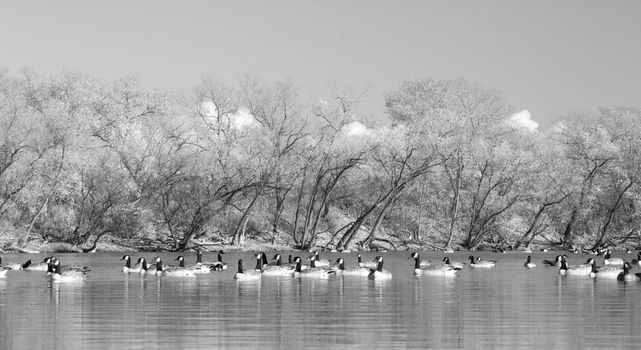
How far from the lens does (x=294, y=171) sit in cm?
8056

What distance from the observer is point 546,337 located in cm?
2373

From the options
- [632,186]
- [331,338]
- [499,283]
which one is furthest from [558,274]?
[632,186]

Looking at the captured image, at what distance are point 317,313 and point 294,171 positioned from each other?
51611 mm

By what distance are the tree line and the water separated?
27266 millimetres

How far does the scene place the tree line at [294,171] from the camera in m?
72.3

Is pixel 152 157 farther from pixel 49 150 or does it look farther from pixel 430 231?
pixel 430 231

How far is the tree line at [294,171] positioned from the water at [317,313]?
27.3m

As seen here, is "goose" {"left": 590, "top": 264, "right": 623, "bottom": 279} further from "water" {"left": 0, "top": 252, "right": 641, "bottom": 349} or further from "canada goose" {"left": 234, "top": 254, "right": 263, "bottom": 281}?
"canada goose" {"left": 234, "top": 254, "right": 263, "bottom": 281}

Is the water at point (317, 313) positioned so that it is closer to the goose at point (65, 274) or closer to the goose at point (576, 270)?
the goose at point (65, 274)

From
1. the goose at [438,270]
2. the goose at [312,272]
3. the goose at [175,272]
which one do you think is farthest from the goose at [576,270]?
the goose at [175,272]

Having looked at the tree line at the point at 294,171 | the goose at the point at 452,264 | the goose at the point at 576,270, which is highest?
the tree line at the point at 294,171

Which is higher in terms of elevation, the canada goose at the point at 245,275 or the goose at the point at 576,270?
the canada goose at the point at 245,275

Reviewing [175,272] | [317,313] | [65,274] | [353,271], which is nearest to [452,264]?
[353,271]

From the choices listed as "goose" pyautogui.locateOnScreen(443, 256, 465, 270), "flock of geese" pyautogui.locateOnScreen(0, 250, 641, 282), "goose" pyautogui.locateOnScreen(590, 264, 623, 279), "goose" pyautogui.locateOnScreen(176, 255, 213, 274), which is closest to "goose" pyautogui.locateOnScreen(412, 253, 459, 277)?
"flock of geese" pyautogui.locateOnScreen(0, 250, 641, 282)
